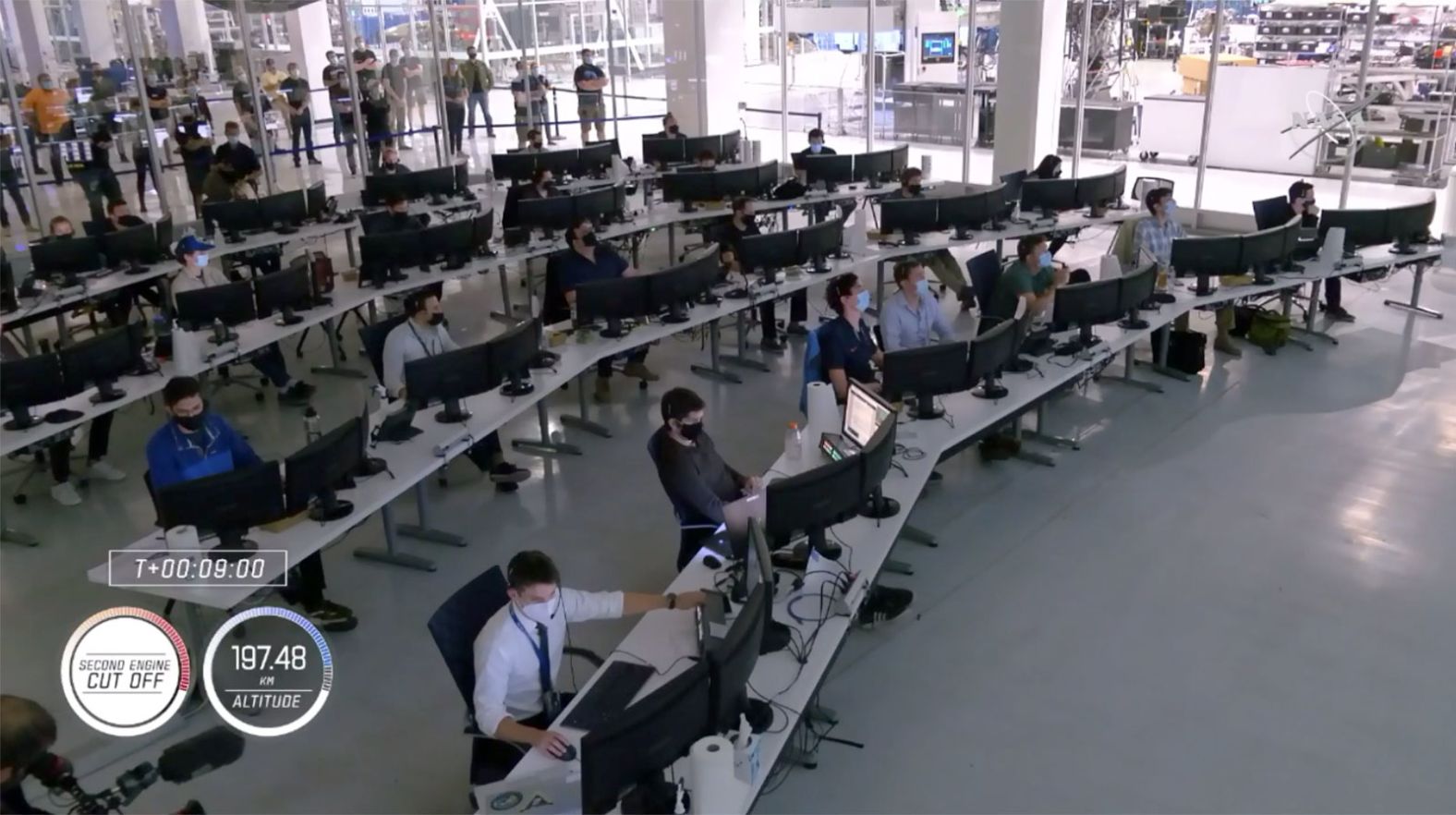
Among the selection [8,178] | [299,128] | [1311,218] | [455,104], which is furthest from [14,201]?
[1311,218]

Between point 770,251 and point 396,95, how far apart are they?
8.28m

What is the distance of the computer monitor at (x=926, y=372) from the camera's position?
17.9 feet

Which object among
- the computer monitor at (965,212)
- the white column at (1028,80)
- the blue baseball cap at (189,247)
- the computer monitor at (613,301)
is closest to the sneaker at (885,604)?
the computer monitor at (613,301)

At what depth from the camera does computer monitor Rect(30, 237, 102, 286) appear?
8.26 metres

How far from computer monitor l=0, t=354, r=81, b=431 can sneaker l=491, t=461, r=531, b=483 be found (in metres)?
2.30

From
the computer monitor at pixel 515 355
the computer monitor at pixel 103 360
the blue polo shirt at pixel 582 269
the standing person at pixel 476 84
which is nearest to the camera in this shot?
the computer monitor at pixel 515 355

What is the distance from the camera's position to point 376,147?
14.0 metres

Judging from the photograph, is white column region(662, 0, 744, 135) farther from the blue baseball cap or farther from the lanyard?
the lanyard

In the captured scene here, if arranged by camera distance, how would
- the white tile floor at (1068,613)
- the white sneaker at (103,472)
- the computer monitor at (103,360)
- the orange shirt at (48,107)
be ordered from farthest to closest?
1. the orange shirt at (48,107)
2. the white sneaker at (103,472)
3. the computer monitor at (103,360)
4. the white tile floor at (1068,613)

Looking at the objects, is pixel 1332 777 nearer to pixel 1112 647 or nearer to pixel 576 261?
pixel 1112 647

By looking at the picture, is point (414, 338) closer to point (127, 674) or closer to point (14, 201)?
point (127, 674)

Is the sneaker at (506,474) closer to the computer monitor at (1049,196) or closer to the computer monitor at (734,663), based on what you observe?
the computer monitor at (734,663)

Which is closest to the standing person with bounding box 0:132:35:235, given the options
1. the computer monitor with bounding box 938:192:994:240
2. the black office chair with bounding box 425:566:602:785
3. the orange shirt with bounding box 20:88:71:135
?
the orange shirt with bounding box 20:88:71:135

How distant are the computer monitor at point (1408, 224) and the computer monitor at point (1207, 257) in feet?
6.29
